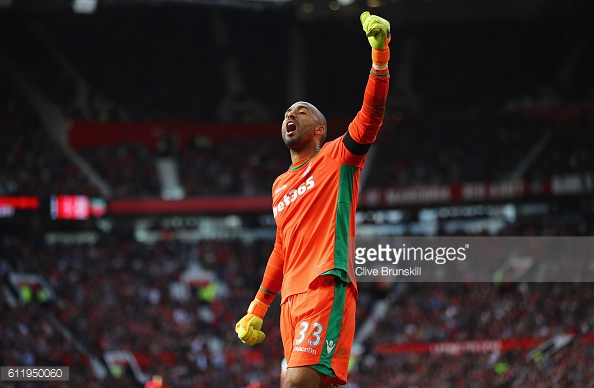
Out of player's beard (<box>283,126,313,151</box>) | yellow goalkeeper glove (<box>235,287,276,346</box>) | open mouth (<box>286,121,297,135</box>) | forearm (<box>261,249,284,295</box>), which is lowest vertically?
yellow goalkeeper glove (<box>235,287,276,346</box>)

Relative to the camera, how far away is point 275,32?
3541 cm

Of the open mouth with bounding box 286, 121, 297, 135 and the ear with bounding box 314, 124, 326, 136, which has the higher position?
the ear with bounding box 314, 124, 326, 136

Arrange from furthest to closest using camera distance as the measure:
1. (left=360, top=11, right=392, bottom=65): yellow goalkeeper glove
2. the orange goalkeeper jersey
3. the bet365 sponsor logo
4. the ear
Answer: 1. the ear
2. the bet365 sponsor logo
3. the orange goalkeeper jersey
4. (left=360, top=11, right=392, bottom=65): yellow goalkeeper glove

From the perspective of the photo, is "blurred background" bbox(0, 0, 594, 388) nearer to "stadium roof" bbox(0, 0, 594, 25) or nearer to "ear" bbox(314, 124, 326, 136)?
"stadium roof" bbox(0, 0, 594, 25)

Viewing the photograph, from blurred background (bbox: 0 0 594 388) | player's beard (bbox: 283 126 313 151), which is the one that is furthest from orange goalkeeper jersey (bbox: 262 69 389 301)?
blurred background (bbox: 0 0 594 388)

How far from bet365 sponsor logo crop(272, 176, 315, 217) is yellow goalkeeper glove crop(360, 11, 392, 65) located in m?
0.83

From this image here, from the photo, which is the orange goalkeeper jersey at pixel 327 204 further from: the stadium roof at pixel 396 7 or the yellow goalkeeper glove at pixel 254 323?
the stadium roof at pixel 396 7

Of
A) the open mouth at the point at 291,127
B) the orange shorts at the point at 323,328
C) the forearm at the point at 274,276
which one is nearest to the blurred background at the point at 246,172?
the forearm at the point at 274,276

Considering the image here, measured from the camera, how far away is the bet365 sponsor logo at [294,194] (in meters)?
4.79

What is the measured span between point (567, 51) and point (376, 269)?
1433 cm

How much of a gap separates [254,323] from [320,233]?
0.78m

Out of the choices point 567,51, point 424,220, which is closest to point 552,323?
point 424,220

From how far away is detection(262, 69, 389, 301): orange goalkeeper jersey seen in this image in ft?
14.6

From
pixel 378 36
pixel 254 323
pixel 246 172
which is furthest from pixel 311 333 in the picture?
pixel 246 172
